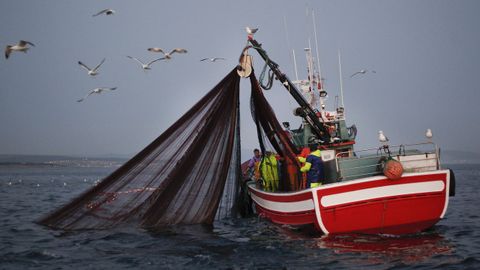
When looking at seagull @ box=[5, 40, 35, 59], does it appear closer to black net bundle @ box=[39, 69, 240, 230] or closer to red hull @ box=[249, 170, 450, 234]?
black net bundle @ box=[39, 69, 240, 230]

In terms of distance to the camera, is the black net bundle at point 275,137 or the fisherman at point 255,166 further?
the fisherman at point 255,166

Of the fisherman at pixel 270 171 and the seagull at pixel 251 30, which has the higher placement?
the seagull at pixel 251 30

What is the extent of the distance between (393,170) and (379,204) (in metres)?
0.90

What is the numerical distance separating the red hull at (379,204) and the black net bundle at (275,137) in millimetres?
1932

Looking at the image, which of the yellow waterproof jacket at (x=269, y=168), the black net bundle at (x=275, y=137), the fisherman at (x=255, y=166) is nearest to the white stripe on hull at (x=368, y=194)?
the black net bundle at (x=275, y=137)

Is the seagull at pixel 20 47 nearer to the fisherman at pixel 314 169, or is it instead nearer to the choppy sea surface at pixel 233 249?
the choppy sea surface at pixel 233 249

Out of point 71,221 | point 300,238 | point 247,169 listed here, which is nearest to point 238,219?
point 247,169

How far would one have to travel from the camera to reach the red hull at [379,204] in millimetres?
10125

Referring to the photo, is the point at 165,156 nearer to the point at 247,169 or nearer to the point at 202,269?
the point at 202,269

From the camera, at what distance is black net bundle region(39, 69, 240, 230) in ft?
38.4

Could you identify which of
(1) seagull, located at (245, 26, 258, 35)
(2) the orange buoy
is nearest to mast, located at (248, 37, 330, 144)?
(1) seagull, located at (245, 26, 258, 35)

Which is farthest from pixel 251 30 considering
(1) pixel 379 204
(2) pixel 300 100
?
(1) pixel 379 204

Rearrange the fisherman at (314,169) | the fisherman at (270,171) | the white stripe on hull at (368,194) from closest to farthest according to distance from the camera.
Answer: the white stripe on hull at (368,194)
the fisherman at (314,169)
the fisherman at (270,171)

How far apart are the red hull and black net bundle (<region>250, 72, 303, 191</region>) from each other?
1.93 m
